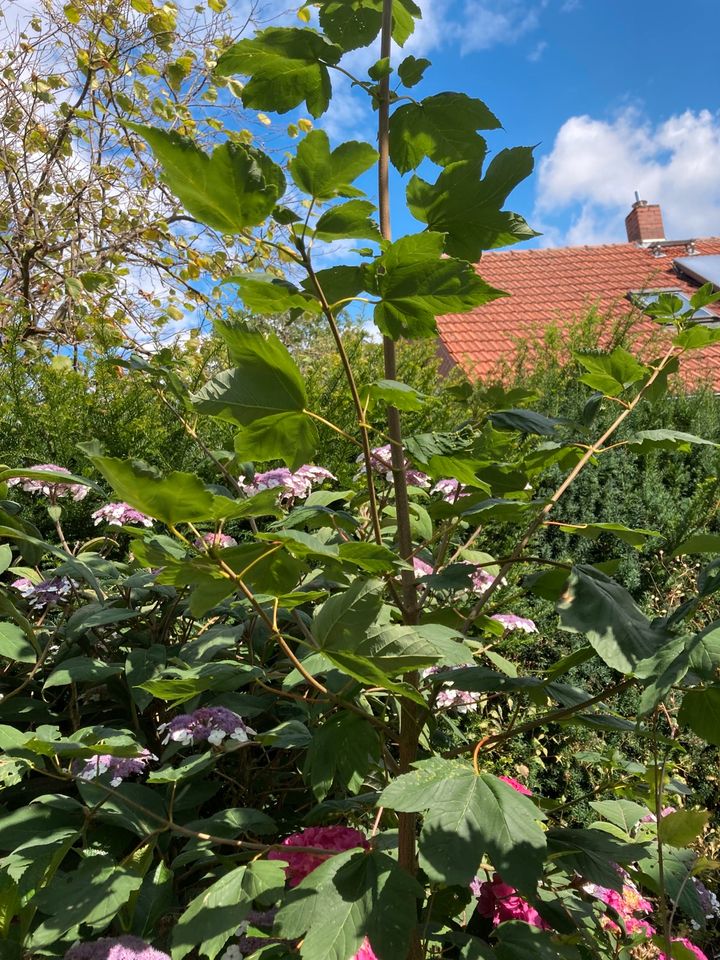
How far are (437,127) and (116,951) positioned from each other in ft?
4.17

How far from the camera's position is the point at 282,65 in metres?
1.01

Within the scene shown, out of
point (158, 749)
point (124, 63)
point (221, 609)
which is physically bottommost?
point (158, 749)

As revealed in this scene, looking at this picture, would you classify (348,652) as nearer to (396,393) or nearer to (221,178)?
(396,393)

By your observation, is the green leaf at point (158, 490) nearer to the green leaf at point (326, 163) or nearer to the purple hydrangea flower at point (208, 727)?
the green leaf at point (326, 163)

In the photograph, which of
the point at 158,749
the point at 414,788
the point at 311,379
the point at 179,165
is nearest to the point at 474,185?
the point at 179,165

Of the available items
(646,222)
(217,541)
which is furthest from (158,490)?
(646,222)

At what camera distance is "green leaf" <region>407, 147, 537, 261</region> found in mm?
894

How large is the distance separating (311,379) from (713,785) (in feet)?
7.53

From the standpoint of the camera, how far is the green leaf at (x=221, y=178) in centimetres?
73

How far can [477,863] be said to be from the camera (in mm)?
776

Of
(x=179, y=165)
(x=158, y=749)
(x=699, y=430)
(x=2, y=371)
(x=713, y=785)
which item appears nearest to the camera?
(x=179, y=165)

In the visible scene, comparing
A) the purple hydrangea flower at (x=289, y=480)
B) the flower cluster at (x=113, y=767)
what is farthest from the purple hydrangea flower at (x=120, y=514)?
the flower cluster at (x=113, y=767)

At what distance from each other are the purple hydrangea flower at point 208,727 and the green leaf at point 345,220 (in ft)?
2.52

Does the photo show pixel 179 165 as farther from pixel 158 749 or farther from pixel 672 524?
pixel 672 524
